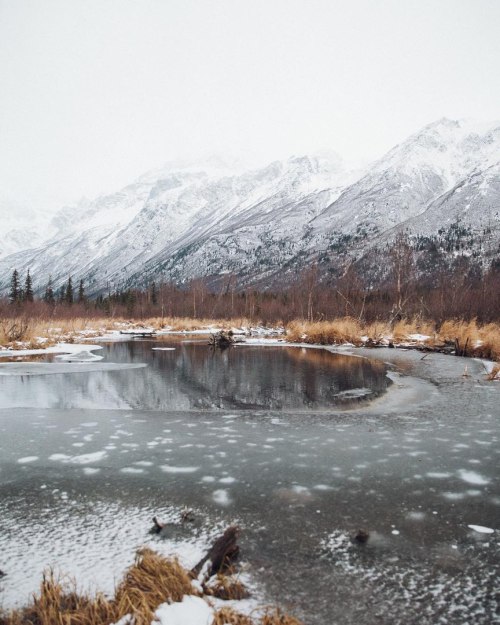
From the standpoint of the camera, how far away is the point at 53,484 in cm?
444

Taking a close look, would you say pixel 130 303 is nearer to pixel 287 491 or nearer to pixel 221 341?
pixel 221 341

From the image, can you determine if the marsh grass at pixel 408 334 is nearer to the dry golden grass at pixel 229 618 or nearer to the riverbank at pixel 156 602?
the riverbank at pixel 156 602

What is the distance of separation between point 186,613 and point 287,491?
1.95 m

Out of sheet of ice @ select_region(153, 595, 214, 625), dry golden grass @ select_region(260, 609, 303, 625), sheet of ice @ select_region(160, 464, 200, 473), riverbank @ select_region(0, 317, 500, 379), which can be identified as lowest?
sheet of ice @ select_region(160, 464, 200, 473)

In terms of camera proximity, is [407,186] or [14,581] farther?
[407,186]

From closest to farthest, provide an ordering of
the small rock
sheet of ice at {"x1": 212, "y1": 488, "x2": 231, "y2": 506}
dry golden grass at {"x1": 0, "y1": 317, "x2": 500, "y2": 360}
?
1. the small rock
2. sheet of ice at {"x1": 212, "y1": 488, "x2": 231, "y2": 506}
3. dry golden grass at {"x1": 0, "y1": 317, "x2": 500, "y2": 360}

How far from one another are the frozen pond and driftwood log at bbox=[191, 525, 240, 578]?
17cm

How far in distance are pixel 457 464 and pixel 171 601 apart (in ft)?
12.1

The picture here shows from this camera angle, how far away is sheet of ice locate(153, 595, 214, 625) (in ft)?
7.69

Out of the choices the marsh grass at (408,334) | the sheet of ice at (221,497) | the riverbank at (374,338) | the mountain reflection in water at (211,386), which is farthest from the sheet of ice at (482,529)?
the marsh grass at (408,334)

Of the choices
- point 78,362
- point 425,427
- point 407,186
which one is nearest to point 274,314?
point 78,362

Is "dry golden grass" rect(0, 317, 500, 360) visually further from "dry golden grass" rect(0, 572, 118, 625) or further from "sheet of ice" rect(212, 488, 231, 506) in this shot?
"dry golden grass" rect(0, 572, 118, 625)

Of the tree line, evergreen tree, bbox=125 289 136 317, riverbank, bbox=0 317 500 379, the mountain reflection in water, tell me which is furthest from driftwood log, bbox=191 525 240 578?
evergreen tree, bbox=125 289 136 317

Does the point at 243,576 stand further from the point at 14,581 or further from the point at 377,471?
the point at 377,471
